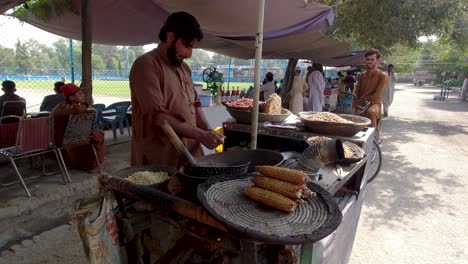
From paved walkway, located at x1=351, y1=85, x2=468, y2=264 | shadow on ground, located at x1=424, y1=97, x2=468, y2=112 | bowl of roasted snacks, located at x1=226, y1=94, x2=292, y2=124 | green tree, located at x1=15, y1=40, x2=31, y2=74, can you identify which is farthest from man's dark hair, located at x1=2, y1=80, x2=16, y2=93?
green tree, located at x1=15, y1=40, x2=31, y2=74

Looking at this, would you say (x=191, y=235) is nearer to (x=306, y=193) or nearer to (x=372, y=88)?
(x=306, y=193)

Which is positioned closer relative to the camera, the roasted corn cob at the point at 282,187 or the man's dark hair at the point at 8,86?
the roasted corn cob at the point at 282,187

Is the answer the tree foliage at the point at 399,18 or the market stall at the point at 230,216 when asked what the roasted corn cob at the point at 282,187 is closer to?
the market stall at the point at 230,216

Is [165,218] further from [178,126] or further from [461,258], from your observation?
[461,258]

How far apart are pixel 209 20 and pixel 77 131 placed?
2497mm

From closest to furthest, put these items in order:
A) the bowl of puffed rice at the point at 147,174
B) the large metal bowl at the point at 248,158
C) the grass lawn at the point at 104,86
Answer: the bowl of puffed rice at the point at 147,174, the large metal bowl at the point at 248,158, the grass lawn at the point at 104,86

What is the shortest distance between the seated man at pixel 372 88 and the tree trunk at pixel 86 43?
190 inches

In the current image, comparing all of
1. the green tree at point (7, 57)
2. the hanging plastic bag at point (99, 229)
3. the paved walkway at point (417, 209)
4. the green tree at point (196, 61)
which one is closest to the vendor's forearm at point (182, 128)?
the hanging plastic bag at point (99, 229)

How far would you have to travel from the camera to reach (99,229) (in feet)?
4.45

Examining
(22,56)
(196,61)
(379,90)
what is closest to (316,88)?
(379,90)

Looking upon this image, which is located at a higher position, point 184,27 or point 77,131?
point 184,27

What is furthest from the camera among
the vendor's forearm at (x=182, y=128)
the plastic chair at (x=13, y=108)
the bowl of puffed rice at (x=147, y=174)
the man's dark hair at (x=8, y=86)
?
the man's dark hair at (x=8, y=86)

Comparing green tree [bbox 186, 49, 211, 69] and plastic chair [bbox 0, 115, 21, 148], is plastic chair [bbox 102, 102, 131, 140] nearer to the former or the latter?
green tree [bbox 186, 49, 211, 69]

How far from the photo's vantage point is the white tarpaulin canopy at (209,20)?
3.87 meters
